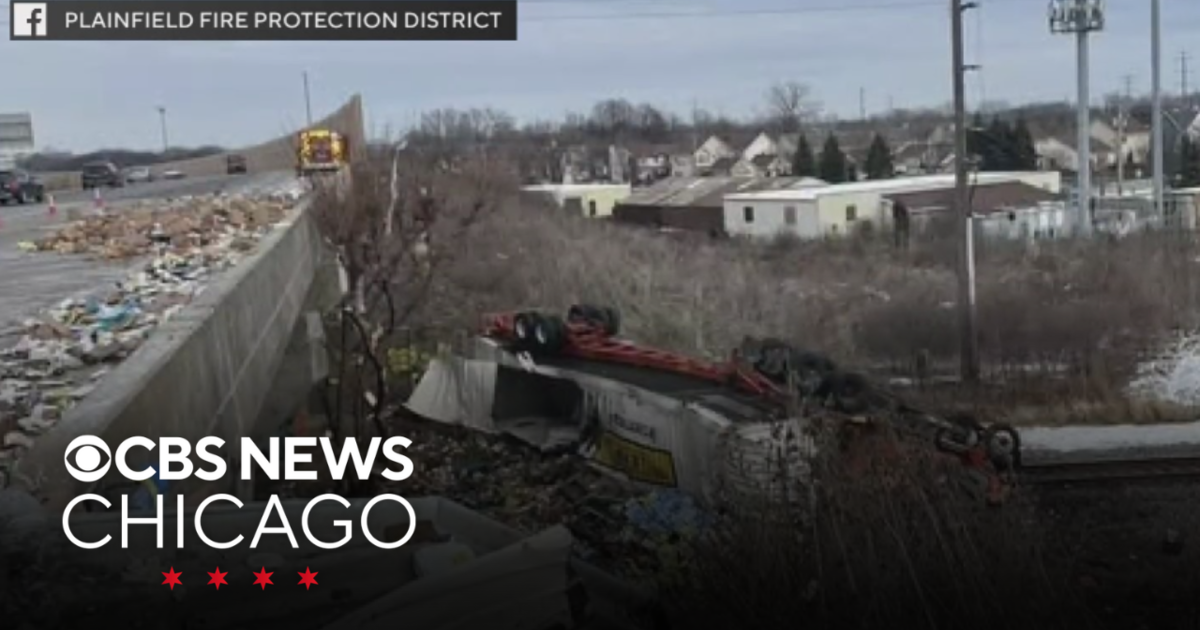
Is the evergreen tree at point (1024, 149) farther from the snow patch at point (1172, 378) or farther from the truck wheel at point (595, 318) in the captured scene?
the truck wheel at point (595, 318)

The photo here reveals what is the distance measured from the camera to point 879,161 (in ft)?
66.9

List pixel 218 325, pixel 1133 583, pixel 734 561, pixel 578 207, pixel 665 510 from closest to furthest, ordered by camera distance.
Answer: pixel 734 561, pixel 1133 583, pixel 665 510, pixel 218 325, pixel 578 207

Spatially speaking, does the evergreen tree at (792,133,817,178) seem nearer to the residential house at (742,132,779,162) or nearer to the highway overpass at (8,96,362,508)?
the residential house at (742,132,779,162)

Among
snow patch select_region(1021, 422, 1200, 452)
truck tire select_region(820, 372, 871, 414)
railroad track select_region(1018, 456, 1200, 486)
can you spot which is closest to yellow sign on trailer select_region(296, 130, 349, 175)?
truck tire select_region(820, 372, 871, 414)

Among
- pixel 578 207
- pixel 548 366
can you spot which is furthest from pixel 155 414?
pixel 578 207

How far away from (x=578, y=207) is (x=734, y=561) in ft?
43.4

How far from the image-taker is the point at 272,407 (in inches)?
295

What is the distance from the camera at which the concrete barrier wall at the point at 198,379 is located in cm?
364

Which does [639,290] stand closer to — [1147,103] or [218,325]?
[218,325]

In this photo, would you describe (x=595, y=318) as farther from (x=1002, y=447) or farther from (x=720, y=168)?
(x=720, y=168)

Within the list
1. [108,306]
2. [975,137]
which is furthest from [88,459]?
[975,137]

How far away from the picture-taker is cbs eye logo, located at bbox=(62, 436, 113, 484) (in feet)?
10.8

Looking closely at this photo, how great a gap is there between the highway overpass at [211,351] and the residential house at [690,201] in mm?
6388

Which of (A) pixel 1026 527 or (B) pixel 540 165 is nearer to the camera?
(A) pixel 1026 527
